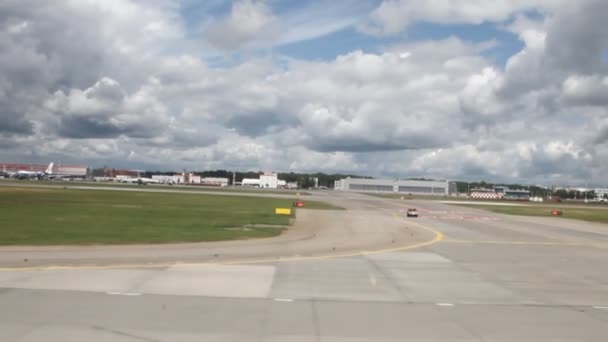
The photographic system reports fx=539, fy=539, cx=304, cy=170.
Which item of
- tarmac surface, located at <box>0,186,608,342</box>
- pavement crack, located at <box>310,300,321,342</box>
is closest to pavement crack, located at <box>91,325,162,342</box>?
tarmac surface, located at <box>0,186,608,342</box>

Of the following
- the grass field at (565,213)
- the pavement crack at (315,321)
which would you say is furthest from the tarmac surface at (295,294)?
the grass field at (565,213)

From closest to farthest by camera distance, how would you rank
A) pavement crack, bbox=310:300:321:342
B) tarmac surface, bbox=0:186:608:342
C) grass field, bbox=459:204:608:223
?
pavement crack, bbox=310:300:321:342 → tarmac surface, bbox=0:186:608:342 → grass field, bbox=459:204:608:223

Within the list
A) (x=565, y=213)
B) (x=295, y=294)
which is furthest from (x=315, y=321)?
(x=565, y=213)

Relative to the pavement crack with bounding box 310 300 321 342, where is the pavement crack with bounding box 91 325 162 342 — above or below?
below

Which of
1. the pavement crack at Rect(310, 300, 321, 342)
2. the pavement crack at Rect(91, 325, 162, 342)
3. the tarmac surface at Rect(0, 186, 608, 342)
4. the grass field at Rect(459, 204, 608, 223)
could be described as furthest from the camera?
the grass field at Rect(459, 204, 608, 223)

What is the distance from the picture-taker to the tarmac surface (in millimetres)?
10461

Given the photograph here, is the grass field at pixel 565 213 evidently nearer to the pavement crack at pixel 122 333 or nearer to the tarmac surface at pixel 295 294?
the tarmac surface at pixel 295 294

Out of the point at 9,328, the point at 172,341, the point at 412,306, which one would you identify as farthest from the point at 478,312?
the point at 9,328

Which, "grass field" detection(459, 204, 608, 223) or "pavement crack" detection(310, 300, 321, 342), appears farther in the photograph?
"grass field" detection(459, 204, 608, 223)

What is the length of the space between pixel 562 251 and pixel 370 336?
68.2ft

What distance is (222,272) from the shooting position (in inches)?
676

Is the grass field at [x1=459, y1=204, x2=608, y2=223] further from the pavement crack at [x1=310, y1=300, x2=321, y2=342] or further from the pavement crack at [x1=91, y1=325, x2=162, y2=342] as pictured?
the pavement crack at [x1=91, y1=325, x2=162, y2=342]

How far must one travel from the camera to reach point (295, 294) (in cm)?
1395

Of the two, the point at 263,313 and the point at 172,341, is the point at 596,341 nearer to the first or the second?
the point at 263,313
